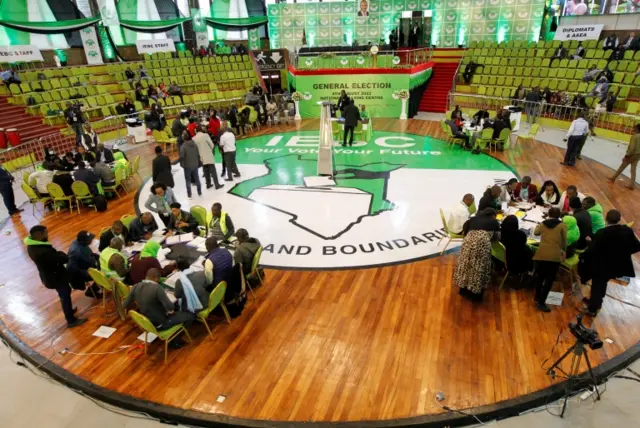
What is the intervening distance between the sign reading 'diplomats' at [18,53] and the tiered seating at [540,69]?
16803 millimetres

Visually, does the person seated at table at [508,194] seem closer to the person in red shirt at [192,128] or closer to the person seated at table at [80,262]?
the person seated at table at [80,262]

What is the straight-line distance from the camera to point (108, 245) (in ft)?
18.1

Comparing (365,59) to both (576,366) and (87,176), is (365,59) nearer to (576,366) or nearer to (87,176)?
(87,176)

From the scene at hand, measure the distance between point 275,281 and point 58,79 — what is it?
15365 mm

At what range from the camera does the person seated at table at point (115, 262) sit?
4.88m

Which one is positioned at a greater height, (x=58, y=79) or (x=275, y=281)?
(x=58, y=79)

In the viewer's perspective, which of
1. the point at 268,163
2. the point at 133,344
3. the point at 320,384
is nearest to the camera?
the point at 320,384

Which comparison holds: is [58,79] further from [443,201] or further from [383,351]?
[383,351]

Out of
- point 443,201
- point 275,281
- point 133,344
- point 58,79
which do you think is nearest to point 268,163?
point 443,201

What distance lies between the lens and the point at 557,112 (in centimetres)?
1398

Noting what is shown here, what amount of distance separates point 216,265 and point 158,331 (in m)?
0.90

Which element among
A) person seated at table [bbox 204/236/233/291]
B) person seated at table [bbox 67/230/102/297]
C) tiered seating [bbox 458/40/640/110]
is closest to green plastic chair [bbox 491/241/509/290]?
person seated at table [bbox 204/236/233/291]

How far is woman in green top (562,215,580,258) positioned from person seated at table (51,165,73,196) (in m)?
8.45

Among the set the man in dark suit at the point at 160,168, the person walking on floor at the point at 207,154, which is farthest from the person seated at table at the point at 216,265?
the person walking on floor at the point at 207,154
